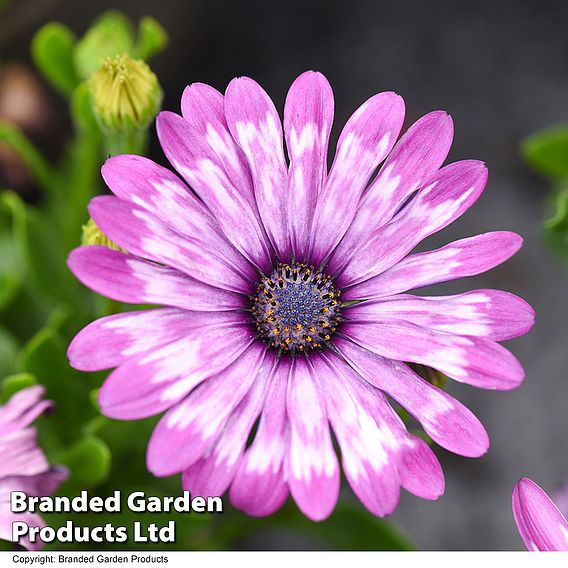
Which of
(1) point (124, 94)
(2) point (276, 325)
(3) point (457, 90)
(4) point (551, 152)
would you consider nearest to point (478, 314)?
(2) point (276, 325)

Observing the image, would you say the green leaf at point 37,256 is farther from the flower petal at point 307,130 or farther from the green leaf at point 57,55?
the flower petal at point 307,130

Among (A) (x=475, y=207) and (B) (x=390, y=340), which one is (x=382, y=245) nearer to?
(B) (x=390, y=340)

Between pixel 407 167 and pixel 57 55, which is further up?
pixel 57 55

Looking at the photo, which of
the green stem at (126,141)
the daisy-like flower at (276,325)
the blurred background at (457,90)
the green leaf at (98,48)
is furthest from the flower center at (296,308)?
the blurred background at (457,90)

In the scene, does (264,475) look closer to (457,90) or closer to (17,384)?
(17,384)

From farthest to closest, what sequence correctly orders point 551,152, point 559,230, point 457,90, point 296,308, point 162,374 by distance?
point 457,90, point 551,152, point 559,230, point 296,308, point 162,374

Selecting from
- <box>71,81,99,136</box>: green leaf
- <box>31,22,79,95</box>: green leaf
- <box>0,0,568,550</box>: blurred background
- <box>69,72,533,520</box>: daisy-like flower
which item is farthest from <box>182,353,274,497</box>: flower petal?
<box>0,0,568,550</box>: blurred background

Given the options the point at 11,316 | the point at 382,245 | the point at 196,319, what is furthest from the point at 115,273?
the point at 11,316
